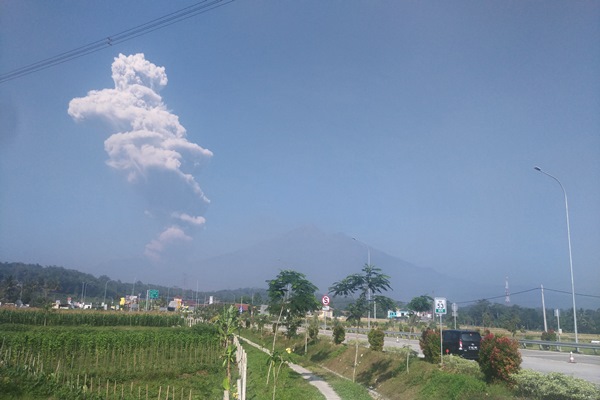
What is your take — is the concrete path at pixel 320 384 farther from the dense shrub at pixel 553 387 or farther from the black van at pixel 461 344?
the dense shrub at pixel 553 387

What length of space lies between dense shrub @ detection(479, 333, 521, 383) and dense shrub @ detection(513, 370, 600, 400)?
0.55 meters

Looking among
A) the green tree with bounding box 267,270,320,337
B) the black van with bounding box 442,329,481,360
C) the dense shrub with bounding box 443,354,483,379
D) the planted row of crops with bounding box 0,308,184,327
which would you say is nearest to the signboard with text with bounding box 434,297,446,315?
the dense shrub with bounding box 443,354,483,379

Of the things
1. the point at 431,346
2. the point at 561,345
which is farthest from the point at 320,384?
the point at 561,345

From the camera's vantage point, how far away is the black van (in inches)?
1031

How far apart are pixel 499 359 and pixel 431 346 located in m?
6.69

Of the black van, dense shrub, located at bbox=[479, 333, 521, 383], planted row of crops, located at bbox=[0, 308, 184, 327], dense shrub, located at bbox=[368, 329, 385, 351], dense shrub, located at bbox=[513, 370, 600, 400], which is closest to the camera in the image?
dense shrub, located at bbox=[513, 370, 600, 400]

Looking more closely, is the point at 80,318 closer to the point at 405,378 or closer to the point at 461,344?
the point at 405,378

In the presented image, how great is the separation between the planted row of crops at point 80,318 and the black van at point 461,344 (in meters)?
45.5

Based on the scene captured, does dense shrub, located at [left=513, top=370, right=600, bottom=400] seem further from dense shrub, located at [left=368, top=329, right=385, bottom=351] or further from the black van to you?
dense shrub, located at [left=368, top=329, right=385, bottom=351]

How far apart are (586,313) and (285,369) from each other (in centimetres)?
7922

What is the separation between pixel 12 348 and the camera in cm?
2756

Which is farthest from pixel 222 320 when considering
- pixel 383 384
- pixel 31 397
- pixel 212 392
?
pixel 383 384

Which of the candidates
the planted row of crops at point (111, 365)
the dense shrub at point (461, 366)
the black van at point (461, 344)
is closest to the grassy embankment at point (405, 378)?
the dense shrub at point (461, 366)

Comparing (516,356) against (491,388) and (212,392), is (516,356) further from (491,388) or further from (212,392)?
(212,392)
